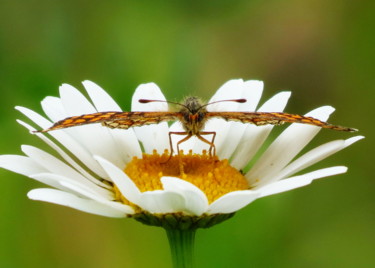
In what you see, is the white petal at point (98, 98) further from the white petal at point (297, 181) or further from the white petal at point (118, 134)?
the white petal at point (297, 181)

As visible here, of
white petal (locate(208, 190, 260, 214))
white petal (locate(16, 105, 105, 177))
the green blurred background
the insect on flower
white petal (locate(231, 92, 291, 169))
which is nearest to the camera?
white petal (locate(208, 190, 260, 214))

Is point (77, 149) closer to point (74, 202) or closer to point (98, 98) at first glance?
point (98, 98)

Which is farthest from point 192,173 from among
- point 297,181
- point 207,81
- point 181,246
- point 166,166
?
point 207,81

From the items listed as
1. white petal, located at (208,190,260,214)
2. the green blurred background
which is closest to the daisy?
white petal, located at (208,190,260,214)

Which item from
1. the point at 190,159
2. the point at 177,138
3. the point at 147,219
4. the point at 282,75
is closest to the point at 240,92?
the point at 177,138

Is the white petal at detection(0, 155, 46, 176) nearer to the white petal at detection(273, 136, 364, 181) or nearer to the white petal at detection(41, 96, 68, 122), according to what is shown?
the white petal at detection(41, 96, 68, 122)

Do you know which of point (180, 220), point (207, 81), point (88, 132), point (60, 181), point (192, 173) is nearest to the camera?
point (60, 181)
